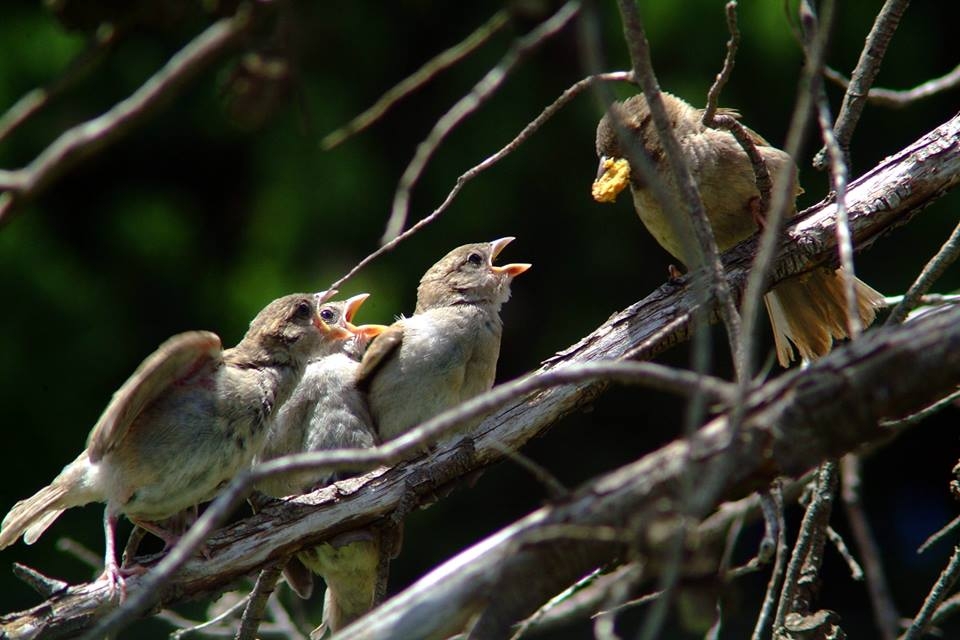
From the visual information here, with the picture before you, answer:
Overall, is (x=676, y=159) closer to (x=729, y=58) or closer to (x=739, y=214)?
(x=729, y=58)

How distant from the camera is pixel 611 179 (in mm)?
4902

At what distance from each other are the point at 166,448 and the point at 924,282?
103 inches

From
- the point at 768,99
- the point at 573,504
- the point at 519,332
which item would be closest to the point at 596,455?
the point at 519,332

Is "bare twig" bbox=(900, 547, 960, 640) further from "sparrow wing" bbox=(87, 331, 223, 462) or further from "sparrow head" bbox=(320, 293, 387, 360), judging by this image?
"sparrow head" bbox=(320, 293, 387, 360)

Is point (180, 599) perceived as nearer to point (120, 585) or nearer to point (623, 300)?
point (120, 585)

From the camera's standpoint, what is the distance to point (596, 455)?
838 centimetres

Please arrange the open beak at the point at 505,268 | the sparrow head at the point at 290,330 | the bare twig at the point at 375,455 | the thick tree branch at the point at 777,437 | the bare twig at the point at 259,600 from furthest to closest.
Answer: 1. the open beak at the point at 505,268
2. the sparrow head at the point at 290,330
3. the bare twig at the point at 259,600
4. the thick tree branch at the point at 777,437
5. the bare twig at the point at 375,455

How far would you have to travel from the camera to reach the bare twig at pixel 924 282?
9.42 ft

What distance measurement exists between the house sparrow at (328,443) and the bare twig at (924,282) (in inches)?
86.9

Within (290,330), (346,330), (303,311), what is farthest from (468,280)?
(290,330)

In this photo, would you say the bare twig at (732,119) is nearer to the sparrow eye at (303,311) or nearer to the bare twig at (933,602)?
the bare twig at (933,602)

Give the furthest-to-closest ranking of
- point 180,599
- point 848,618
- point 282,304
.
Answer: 1. point 848,618
2. point 282,304
3. point 180,599

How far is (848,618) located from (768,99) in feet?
11.3

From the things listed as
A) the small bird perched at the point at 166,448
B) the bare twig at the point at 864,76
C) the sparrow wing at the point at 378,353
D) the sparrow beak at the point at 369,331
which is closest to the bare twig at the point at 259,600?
the small bird perched at the point at 166,448
